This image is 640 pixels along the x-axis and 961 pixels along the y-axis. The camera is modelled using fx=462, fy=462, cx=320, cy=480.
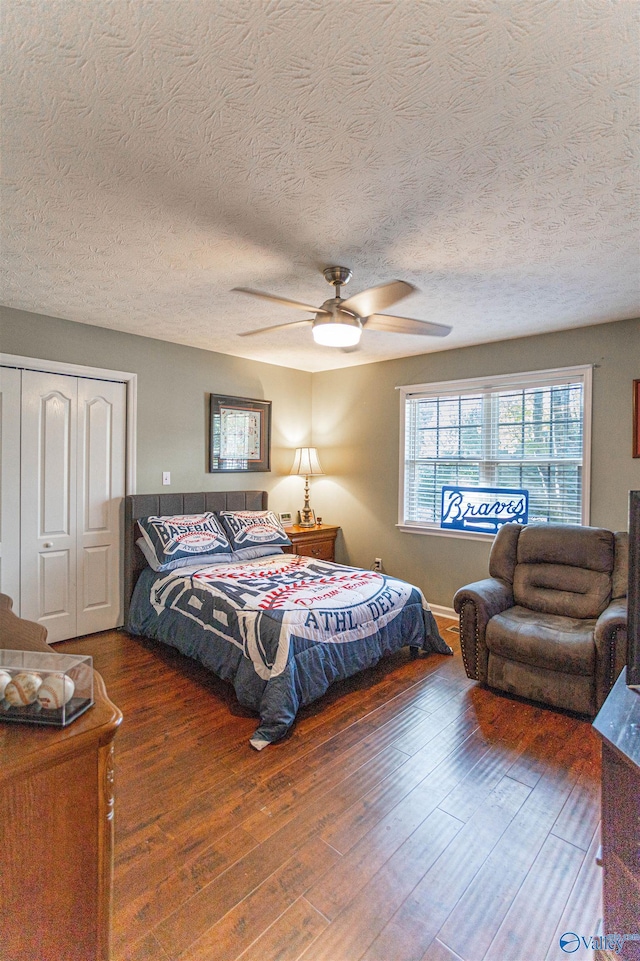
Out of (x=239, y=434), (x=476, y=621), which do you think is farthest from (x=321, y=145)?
(x=239, y=434)

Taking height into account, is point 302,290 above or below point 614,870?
above

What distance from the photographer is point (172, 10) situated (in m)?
1.12

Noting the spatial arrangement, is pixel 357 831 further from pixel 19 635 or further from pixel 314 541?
pixel 314 541

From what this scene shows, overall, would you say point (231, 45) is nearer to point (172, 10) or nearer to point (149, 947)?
point (172, 10)

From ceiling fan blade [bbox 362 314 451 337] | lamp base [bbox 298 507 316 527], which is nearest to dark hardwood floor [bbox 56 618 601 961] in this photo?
ceiling fan blade [bbox 362 314 451 337]

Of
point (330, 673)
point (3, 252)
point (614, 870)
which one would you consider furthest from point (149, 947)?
point (3, 252)

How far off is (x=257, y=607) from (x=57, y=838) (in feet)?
6.24

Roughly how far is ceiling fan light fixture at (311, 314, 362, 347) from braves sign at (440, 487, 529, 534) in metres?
2.26

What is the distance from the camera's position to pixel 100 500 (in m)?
3.92

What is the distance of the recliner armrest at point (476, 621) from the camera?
301cm

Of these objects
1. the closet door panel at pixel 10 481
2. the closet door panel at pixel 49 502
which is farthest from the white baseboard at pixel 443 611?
the closet door panel at pixel 10 481

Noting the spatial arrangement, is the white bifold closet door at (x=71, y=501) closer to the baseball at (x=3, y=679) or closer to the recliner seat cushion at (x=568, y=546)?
the baseball at (x=3, y=679)

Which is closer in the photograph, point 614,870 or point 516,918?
point 614,870

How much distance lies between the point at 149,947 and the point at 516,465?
381cm
